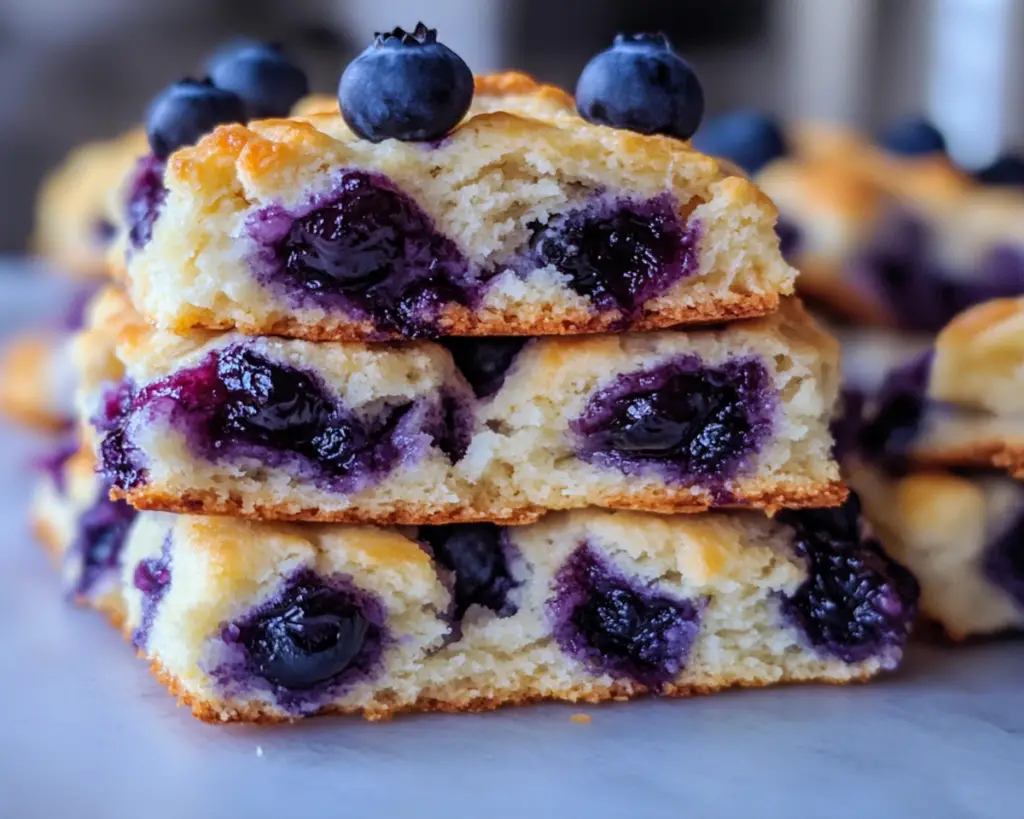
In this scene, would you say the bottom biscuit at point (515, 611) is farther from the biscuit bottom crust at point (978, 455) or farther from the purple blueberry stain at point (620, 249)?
the purple blueberry stain at point (620, 249)

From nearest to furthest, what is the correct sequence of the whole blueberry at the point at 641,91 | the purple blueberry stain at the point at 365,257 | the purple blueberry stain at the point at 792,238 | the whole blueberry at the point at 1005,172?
the purple blueberry stain at the point at 365,257
the whole blueberry at the point at 641,91
the purple blueberry stain at the point at 792,238
the whole blueberry at the point at 1005,172

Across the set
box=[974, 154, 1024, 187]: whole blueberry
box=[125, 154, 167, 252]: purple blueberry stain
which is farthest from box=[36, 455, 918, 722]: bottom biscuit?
box=[974, 154, 1024, 187]: whole blueberry

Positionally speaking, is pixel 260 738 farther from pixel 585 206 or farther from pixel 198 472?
pixel 585 206

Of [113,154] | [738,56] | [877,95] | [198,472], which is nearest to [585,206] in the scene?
[198,472]

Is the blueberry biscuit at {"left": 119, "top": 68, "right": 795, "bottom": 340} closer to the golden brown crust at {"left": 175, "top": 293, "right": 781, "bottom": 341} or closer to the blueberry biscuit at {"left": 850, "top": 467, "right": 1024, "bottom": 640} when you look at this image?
the golden brown crust at {"left": 175, "top": 293, "right": 781, "bottom": 341}

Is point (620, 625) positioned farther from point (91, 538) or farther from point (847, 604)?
point (91, 538)

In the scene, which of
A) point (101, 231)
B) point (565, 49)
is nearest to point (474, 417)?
point (101, 231)

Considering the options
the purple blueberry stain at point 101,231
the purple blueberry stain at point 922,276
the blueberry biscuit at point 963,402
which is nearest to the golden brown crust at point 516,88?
the blueberry biscuit at point 963,402
